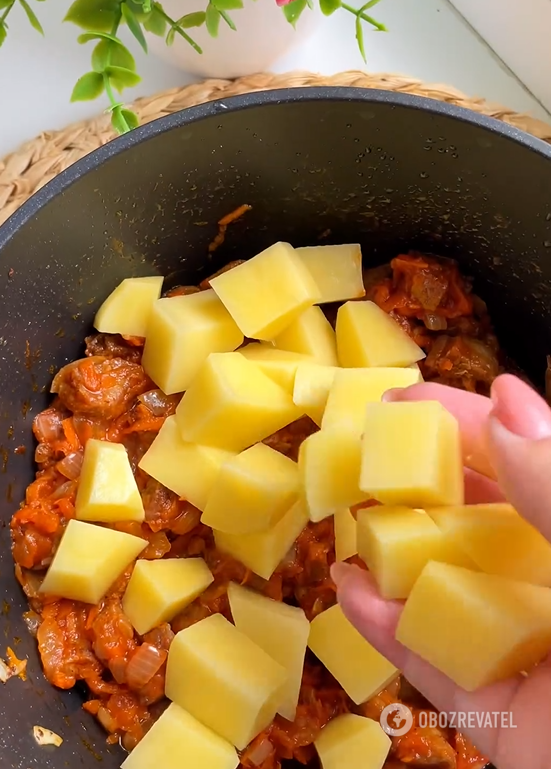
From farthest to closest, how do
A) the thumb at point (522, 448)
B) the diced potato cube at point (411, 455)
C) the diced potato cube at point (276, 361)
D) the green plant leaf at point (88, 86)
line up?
the diced potato cube at point (276, 361), the green plant leaf at point (88, 86), the diced potato cube at point (411, 455), the thumb at point (522, 448)

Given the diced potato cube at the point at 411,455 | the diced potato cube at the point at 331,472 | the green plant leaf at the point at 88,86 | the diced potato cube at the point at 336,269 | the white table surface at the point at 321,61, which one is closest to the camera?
the diced potato cube at the point at 411,455

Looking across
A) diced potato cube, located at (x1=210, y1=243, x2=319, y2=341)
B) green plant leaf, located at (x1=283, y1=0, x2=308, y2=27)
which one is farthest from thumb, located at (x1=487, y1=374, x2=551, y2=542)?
green plant leaf, located at (x1=283, y1=0, x2=308, y2=27)

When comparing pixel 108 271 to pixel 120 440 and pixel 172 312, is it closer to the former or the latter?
pixel 172 312

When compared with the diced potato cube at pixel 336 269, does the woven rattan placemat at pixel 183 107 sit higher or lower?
higher

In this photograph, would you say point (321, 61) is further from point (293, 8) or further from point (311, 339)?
point (311, 339)

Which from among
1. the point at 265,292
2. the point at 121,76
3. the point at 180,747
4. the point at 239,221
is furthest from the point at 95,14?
the point at 180,747

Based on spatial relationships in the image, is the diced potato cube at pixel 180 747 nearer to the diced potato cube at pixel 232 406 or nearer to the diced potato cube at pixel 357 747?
the diced potato cube at pixel 357 747

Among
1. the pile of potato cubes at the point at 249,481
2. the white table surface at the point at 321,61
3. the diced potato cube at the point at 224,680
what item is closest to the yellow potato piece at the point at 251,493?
the pile of potato cubes at the point at 249,481
